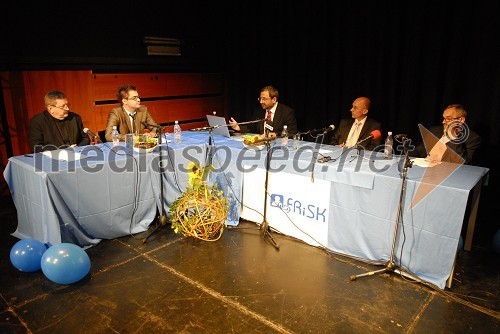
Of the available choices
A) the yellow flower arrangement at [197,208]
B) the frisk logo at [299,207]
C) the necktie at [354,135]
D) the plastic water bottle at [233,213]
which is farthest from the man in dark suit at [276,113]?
the yellow flower arrangement at [197,208]

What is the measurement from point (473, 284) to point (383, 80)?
2.57 metres

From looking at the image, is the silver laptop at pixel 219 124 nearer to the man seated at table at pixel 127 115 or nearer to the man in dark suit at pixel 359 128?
the man seated at table at pixel 127 115

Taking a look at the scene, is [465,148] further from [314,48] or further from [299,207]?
[314,48]

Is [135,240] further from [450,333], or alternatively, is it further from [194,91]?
[194,91]

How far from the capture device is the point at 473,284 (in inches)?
101

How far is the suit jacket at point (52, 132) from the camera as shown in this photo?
3459mm

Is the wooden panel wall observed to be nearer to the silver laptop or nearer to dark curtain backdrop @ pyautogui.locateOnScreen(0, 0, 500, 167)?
dark curtain backdrop @ pyautogui.locateOnScreen(0, 0, 500, 167)

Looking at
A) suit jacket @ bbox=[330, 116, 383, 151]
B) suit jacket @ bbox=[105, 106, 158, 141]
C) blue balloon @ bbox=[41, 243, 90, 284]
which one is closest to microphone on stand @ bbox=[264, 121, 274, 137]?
suit jacket @ bbox=[330, 116, 383, 151]

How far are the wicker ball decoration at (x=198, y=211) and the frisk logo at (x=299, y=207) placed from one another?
468mm

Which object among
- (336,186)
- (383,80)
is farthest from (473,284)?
(383,80)

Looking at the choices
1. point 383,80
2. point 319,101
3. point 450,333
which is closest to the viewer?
point 450,333

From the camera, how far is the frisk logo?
3.00 meters

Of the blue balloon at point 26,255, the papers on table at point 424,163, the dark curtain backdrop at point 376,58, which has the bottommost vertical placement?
the blue balloon at point 26,255

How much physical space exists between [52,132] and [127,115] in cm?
73
